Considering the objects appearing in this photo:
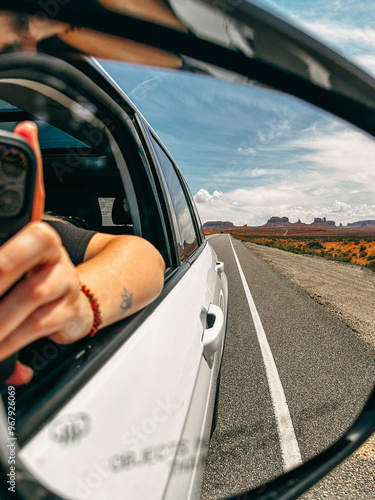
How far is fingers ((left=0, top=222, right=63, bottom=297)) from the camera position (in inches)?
14.5

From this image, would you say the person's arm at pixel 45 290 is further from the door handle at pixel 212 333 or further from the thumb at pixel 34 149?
the door handle at pixel 212 333

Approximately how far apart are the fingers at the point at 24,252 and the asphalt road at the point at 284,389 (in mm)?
2431

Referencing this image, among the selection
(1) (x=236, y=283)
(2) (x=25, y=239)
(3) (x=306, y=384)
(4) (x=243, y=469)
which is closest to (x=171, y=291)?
(2) (x=25, y=239)

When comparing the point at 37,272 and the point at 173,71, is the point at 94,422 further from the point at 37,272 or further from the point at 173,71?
the point at 173,71

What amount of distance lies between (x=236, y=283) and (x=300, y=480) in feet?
35.4

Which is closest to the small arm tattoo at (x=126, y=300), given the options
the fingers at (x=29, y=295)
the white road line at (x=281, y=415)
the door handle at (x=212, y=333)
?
the fingers at (x=29, y=295)

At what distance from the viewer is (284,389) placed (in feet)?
12.6

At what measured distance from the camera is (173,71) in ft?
1.95

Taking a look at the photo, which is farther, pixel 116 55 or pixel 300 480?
pixel 300 480

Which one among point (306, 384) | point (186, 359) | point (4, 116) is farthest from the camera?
point (306, 384)

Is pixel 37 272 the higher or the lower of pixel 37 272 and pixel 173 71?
the lower

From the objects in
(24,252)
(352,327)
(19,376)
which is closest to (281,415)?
(19,376)

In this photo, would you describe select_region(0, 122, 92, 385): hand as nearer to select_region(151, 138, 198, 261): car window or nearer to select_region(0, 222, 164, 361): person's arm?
select_region(0, 222, 164, 361): person's arm

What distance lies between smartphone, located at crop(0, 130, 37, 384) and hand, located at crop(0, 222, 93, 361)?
26 millimetres
